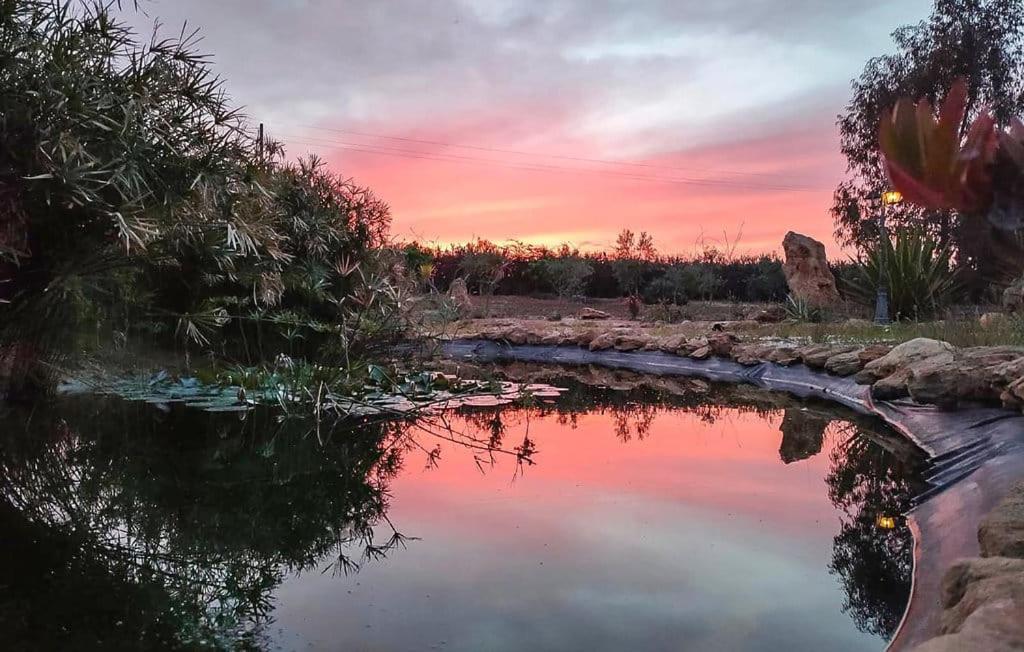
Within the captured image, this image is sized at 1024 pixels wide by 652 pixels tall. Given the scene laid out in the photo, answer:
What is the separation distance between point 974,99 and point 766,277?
7.40 m

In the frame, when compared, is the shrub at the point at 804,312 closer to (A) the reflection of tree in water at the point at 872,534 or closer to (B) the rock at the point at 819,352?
(B) the rock at the point at 819,352

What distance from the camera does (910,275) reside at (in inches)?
485

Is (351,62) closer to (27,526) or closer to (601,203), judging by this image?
(27,526)

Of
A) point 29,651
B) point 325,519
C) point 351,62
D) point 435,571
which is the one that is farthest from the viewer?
point 351,62

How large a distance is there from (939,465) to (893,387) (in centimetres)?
192

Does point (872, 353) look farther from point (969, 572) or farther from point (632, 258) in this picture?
point (632, 258)

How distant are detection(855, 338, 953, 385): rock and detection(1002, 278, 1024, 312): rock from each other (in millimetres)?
4918

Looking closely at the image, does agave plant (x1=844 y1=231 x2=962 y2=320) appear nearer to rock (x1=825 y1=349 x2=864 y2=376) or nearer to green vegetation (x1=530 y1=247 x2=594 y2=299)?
rock (x1=825 y1=349 x2=864 y2=376)

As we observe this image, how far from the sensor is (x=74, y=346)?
17.6ft

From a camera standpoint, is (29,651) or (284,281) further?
(284,281)

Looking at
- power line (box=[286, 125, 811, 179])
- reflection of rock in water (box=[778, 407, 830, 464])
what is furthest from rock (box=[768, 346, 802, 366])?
power line (box=[286, 125, 811, 179])

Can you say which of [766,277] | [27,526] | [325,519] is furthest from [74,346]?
[766,277]

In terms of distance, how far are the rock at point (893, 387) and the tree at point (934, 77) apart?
1403 centimetres

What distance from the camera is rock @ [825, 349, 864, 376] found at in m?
7.50
